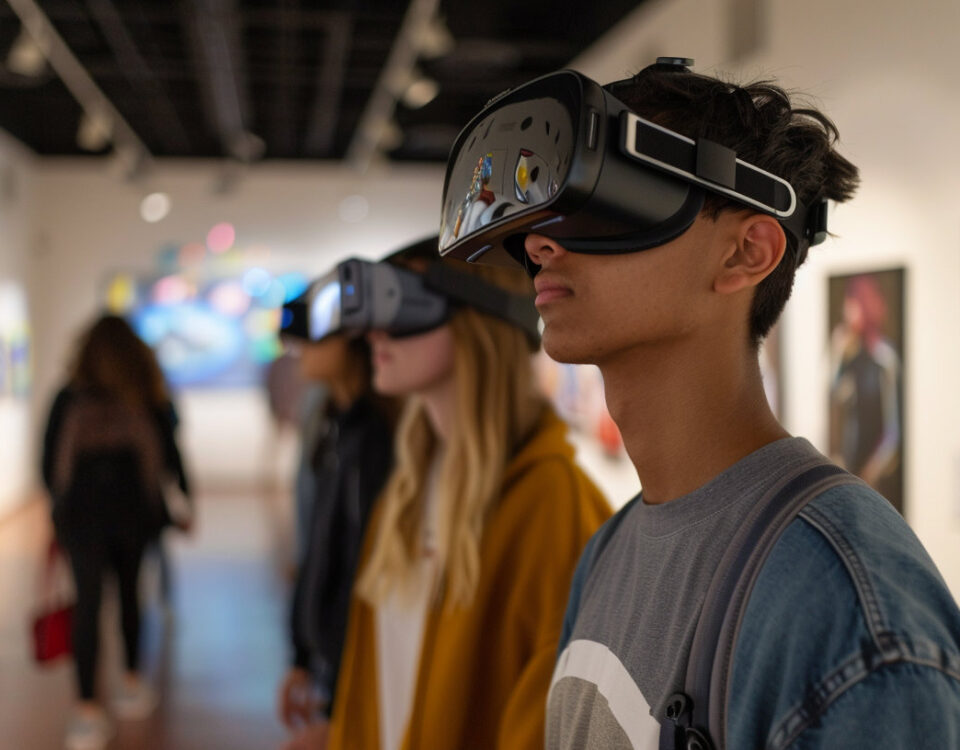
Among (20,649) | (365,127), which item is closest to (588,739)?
(20,649)

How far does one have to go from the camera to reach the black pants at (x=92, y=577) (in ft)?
13.3

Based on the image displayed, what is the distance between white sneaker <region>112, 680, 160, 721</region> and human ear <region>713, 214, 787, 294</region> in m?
4.15

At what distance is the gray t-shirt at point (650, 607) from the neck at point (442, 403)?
808mm

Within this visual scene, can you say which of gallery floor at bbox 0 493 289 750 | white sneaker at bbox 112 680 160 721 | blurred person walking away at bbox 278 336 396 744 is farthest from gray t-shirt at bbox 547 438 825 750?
white sneaker at bbox 112 680 160 721

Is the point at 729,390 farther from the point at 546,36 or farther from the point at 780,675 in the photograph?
the point at 546,36

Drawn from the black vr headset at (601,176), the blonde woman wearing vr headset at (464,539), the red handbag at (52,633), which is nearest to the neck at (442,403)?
the blonde woman wearing vr headset at (464,539)

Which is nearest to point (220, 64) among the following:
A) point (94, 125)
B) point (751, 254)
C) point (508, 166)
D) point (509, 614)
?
point (94, 125)

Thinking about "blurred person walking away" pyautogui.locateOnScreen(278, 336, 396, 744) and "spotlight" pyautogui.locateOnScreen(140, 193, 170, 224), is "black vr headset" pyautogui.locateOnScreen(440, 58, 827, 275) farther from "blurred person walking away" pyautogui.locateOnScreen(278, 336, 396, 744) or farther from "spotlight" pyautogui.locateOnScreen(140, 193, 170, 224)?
"spotlight" pyautogui.locateOnScreen(140, 193, 170, 224)

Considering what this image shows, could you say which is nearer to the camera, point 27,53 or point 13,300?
point 27,53

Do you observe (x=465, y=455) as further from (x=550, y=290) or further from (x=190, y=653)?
(x=190, y=653)

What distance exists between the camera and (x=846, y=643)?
2.31 ft

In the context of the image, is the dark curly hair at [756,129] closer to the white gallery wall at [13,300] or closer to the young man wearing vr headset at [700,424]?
the young man wearing vr headset at [700,424]

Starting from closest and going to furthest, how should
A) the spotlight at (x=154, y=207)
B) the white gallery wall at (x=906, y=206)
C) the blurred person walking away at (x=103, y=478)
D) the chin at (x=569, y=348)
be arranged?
1. the chin at (x=569, y=348)
2. the white gallery wall at (x=906, y=206)
3. the blurred person walking away at (x=103, y=478)
4. the spotlight at (x=154, y=207)

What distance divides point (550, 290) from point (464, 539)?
2.54 feet
